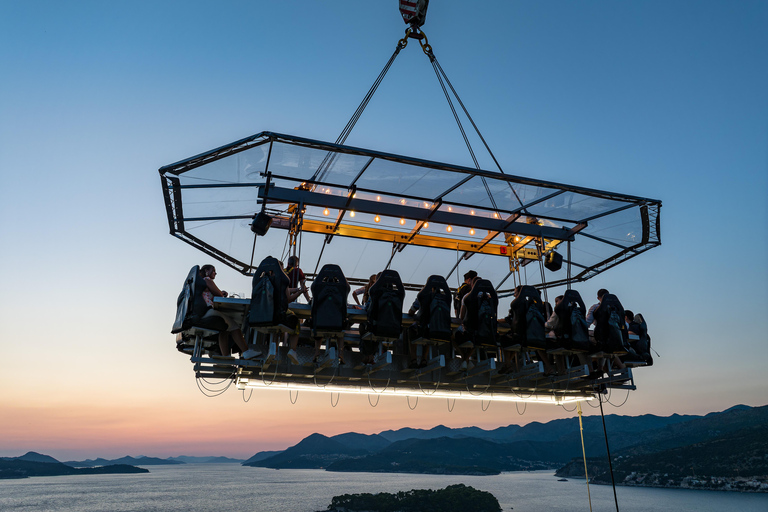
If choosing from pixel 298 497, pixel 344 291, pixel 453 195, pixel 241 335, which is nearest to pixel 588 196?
pixel 453 195

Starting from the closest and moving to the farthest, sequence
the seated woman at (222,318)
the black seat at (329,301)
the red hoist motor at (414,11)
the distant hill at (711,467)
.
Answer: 1. the black seat at (329,301)
2. the seated woman at (222,318)
3. the red hoist motor at (414,11)
4. the distant hill at (711,467)

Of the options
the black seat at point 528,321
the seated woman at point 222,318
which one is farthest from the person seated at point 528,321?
the seated woman at point 222,318

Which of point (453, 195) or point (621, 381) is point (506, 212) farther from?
point (621, 381)

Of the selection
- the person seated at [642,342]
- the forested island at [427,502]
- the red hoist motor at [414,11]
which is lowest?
the forested island at [427,502]

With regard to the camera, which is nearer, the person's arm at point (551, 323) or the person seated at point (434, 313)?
the person seated at point (434, 313)

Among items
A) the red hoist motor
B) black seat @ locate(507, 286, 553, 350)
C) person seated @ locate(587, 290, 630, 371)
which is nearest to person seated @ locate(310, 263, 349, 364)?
black seat @ locate(507, 286, 553, 350)

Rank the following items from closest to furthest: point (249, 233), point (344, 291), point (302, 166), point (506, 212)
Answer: point (344, 291) < point (302, 166) < point (506, 212) < point (249, 233)

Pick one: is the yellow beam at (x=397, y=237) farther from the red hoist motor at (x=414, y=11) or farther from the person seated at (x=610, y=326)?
the red hoist motor at (x=414, y=11)

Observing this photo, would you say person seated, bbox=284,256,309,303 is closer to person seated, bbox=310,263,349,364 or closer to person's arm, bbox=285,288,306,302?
person's arm, bbox=285,288,306,302
